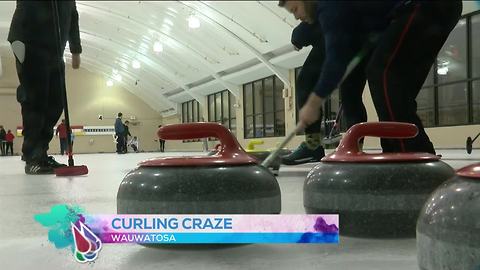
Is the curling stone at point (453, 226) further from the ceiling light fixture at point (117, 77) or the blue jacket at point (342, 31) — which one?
the ceiling light fixture at point (117, 77)

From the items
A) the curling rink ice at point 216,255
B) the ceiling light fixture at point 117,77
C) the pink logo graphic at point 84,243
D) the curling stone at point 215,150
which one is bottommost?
the curling rink ice at point 216,255

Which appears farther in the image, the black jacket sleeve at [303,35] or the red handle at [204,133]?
the red handle at [204,133]

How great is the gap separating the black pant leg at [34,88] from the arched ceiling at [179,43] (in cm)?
4

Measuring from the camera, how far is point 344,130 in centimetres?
93

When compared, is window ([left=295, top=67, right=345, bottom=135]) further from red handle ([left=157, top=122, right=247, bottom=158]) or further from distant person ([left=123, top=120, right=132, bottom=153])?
distant person ([left=123, top=120, right=132, bottom=153])

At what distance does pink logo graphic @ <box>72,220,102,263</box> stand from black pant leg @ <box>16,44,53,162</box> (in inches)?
12.0

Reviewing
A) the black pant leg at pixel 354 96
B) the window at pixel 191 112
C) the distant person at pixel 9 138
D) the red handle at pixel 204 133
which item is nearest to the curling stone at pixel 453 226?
the black pant leg at pixel 354 96

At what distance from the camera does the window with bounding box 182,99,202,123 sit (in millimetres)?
963

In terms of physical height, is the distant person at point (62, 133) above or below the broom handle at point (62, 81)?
below

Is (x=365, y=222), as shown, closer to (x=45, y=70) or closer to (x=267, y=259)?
(x=267, y=259)

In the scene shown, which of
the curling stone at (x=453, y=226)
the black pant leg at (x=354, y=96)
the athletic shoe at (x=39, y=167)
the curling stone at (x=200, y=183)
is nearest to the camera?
the curling stone at (x=453, y=226)

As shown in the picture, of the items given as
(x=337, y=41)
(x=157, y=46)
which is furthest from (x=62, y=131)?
(x=337, y=41)

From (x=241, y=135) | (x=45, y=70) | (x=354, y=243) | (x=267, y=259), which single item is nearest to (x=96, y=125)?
(x=45, y=70)

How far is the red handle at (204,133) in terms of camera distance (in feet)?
2.84
